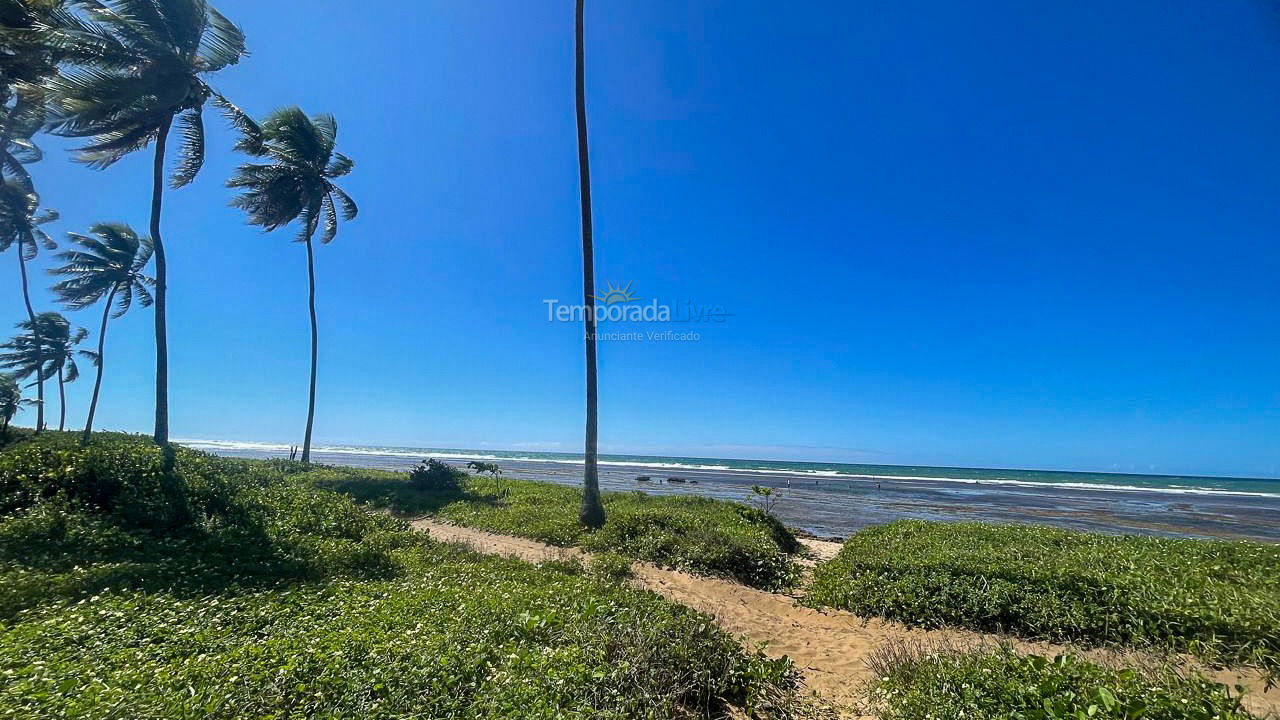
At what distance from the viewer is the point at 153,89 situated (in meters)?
11.8

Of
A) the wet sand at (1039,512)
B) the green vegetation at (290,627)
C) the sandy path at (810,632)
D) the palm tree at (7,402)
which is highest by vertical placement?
the palm tree at (7,402)

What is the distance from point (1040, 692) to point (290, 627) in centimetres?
631

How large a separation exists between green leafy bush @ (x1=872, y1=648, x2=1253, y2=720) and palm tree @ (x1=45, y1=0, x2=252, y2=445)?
18119 mm

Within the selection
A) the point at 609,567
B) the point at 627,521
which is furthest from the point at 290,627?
the point at 627,521

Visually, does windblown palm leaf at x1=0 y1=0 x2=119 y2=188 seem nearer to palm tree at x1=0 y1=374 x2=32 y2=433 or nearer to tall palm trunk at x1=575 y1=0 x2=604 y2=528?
tall palm trunk at x1=575 y1=0 x2=604 y2=528

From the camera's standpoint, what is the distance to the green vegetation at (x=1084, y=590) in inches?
208

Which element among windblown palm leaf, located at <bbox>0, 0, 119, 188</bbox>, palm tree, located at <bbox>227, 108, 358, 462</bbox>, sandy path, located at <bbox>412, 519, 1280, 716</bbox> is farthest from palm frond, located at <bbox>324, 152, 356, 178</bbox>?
sandy path, located at <bbox>412, 519, 1280, 716</bbox>

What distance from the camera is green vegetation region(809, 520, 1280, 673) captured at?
208 inches

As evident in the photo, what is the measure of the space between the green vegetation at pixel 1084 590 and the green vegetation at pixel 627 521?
1.41m

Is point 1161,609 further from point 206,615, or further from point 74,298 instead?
point 74,298

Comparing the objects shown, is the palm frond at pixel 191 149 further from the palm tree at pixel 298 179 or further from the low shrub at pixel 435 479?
the low shrub at pixel 435 479

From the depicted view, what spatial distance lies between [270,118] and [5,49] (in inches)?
385

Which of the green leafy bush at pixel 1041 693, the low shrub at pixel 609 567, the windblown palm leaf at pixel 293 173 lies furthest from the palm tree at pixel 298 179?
the green leafy bush at pixel 1041 693

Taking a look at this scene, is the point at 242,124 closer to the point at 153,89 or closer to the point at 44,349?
the point at 153,89
